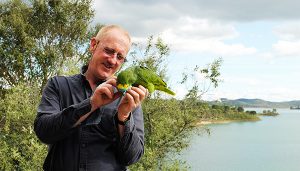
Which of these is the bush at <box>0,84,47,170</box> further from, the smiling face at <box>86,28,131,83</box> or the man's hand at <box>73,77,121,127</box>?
the man's hand at <box>73,77,121,127</box>

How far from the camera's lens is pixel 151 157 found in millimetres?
11570

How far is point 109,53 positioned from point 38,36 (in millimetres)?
18428

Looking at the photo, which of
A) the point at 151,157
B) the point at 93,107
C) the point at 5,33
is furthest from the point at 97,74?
the point at 5,33

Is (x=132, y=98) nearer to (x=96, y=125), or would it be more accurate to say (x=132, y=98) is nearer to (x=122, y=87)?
(x=122, y=87)

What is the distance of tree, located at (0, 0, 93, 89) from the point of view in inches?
744

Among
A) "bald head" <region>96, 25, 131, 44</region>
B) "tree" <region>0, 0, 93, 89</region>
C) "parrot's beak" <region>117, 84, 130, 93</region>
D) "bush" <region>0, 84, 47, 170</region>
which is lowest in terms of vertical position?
"bush" <region>0, 84, 47, 170</region>

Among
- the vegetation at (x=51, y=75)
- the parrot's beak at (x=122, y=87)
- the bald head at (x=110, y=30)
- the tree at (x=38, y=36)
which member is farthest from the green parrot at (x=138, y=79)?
the tree at (x=38, y=36)

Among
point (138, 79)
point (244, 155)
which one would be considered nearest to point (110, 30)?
point (138, 79)

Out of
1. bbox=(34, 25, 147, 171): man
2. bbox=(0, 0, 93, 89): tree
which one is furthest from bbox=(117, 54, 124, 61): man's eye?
bbox=(0, 0, 93, 89): tree

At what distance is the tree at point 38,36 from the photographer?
62.0 ft

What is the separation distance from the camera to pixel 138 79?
2.04 m

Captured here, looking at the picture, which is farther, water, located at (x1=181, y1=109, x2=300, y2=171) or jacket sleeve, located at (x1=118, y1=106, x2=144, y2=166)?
water, located at (x1=181, y1=109, x2=300, y2=171)

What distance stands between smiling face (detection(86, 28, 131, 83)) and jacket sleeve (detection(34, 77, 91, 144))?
28 centimetres

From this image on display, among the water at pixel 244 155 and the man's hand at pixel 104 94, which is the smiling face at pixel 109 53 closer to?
the man's hand at pixel 104 94
